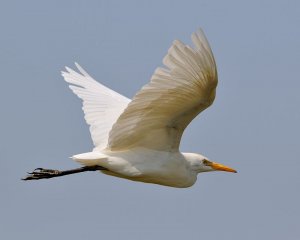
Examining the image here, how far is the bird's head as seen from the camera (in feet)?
51.6

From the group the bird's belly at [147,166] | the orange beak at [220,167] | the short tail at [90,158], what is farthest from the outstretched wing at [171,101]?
the orange beak at [220,167]

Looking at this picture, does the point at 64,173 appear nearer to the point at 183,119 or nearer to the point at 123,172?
the point at 123,172

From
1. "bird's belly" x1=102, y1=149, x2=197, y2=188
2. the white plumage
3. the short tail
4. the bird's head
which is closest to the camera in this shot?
the white plumage

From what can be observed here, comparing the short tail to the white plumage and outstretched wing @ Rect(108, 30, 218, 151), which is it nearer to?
the white plumage

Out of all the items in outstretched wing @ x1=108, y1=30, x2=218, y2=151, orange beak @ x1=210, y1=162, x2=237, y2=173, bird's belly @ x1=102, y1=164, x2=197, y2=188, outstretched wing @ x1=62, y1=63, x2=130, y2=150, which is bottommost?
bird's belly @ x1=102, y1=164, x2=197, y2=188

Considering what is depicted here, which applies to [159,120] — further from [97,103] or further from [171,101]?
[97,103]

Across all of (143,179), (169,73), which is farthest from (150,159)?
(169,73)

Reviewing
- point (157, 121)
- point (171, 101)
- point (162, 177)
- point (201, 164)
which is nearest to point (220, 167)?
point (201, 164)

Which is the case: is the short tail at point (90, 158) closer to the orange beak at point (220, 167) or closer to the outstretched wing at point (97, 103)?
the outstretched wing at point (97, 103)

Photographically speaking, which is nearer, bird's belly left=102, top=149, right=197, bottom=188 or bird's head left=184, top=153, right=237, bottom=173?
bird's belly left=102, top=149, right=197, bottom=188

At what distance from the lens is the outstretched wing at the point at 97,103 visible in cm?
1647

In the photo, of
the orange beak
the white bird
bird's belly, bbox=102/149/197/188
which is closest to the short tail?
the white bird

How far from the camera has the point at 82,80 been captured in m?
18.0

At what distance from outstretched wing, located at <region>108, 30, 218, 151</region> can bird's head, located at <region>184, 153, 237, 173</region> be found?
60 cm
